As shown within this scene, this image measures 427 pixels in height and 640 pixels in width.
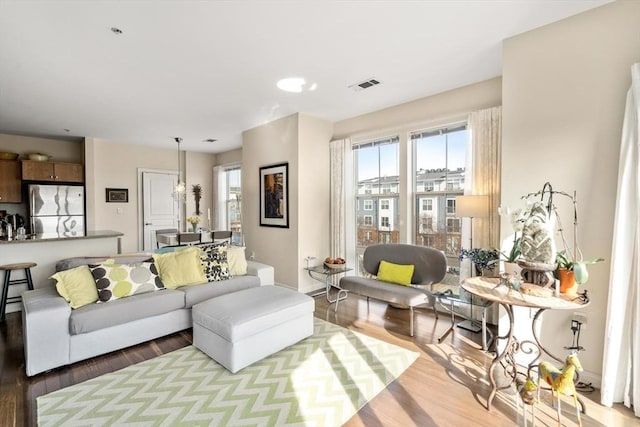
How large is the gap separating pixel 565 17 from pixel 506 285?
84.1 inches

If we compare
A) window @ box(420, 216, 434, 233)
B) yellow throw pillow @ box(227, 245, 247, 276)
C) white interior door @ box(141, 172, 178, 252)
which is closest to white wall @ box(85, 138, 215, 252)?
white interior door @ box(141, 172, 178, 252)

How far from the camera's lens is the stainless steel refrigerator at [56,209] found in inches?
214

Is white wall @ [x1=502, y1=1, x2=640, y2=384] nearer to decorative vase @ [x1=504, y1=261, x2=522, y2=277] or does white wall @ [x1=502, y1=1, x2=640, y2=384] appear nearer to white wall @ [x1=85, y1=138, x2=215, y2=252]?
decorative vase @ [x1=504, y1=261, x2=522, y2=277]

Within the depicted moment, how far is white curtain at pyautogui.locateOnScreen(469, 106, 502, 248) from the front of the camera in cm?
322

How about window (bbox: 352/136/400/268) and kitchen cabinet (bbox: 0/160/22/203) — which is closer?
window (bbox: 352/136/400/268)

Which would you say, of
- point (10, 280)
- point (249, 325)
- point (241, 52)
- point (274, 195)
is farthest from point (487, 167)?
point (10, 280)

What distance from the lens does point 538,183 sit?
8.03 ft

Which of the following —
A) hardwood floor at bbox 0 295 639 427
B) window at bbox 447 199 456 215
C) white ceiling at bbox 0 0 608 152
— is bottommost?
hardwood floor at bbox 0 295 639 427

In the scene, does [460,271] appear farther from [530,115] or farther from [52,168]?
[52,168]

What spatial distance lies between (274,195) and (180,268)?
2.03 meters

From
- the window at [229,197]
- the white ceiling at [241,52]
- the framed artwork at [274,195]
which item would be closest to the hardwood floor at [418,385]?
the framed artwork at [274,195]

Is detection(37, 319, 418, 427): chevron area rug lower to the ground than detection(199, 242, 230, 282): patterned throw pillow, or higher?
lower

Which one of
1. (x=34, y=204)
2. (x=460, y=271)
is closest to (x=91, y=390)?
(x=460, y=271)

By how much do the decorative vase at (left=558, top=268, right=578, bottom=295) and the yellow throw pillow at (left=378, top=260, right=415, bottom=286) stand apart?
1719mm
